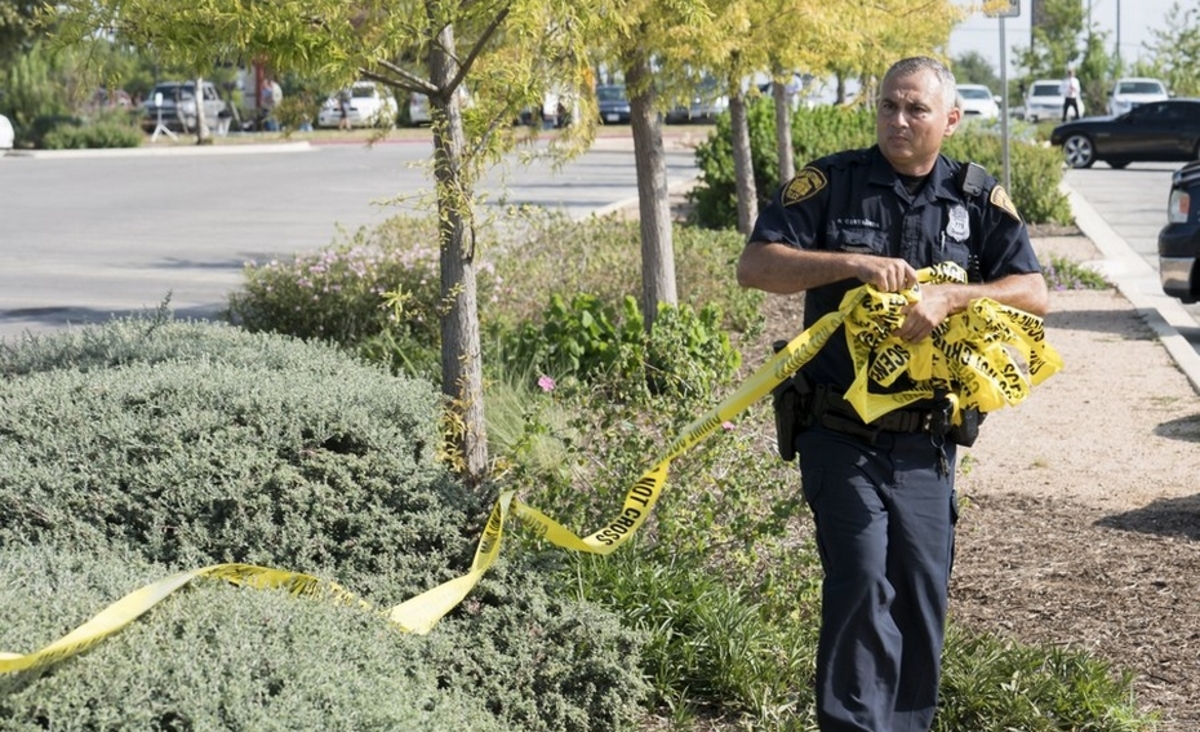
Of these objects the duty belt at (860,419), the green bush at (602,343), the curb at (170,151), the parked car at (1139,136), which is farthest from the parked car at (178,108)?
the duty belt at (860,419)

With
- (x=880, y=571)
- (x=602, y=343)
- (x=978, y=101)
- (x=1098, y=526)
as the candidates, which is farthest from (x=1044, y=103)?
(x=880, y=571)

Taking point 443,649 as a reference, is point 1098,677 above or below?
below

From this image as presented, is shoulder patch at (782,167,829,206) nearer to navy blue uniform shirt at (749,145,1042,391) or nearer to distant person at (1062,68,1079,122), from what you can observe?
navy blue uniform shirt at (749,145,1042,391)

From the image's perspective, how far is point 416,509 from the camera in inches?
163

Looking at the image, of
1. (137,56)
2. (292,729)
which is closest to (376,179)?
(137,56)

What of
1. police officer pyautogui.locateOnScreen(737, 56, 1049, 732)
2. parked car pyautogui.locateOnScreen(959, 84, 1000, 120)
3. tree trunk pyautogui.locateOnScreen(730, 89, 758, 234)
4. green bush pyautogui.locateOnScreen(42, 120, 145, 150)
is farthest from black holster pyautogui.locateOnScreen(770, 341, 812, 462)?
parked car pyautogui.locateOnScreen(959, 84, 1000, 120)

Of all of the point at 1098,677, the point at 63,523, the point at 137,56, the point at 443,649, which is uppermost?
the point at 137,56

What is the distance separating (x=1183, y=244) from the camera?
36.6 ft

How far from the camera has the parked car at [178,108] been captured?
52031mm

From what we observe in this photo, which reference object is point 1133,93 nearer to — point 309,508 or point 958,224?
point 958,224

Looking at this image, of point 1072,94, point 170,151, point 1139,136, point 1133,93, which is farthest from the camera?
point 1133,93

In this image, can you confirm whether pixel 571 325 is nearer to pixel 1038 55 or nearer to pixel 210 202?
pixel 210 202

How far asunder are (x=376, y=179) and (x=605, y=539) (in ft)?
78.2

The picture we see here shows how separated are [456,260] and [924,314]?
1629 millimetres
